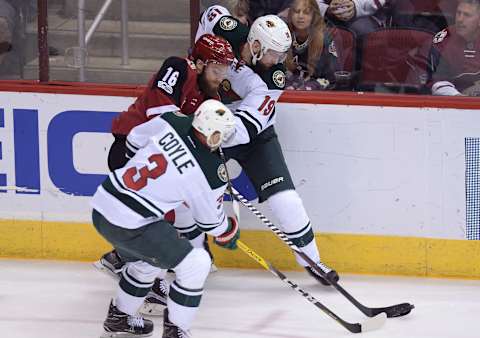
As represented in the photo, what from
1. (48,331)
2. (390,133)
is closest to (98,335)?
(48,331)

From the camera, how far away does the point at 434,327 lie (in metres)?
4.66

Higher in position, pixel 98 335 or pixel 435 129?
pixel 435 129

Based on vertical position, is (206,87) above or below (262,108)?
above

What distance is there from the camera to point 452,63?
514 cm

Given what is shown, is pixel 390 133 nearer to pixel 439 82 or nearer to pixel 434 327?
pixel 439 82

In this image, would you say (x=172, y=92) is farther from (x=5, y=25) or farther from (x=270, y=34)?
(x=5, y=25)

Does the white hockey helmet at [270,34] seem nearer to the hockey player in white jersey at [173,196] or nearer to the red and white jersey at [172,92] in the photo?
the red and white jersey at [172,92]

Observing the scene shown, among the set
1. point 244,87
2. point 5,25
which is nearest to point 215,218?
point 244,87

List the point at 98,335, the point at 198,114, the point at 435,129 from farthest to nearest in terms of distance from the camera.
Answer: the point at 435,129 → the point at 98,335 → the point at 198,114

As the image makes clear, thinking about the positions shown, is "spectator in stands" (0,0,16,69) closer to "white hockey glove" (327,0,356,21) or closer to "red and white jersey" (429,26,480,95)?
"white hockey glove" (327,0,356,21)

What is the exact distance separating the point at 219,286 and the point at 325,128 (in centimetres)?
79

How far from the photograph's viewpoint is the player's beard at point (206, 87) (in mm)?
4730

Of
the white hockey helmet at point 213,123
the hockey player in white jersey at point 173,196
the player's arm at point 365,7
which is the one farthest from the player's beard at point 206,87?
the player's arm at point 365,7

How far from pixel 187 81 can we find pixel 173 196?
0.71 meters
